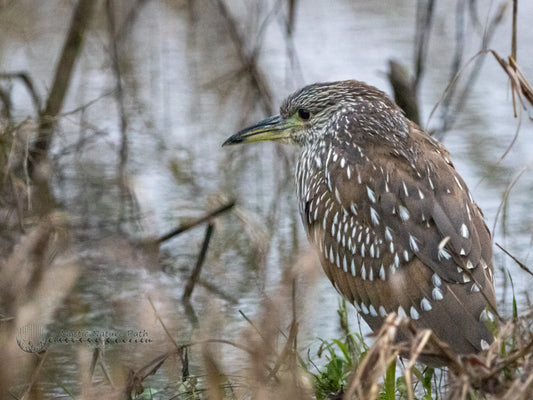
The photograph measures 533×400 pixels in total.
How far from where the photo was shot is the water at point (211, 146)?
634cm

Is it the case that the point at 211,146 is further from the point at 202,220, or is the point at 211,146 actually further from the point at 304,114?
the point at 304,114

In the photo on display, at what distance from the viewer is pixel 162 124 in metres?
8.84

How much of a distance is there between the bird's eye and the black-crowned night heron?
151 millimetres

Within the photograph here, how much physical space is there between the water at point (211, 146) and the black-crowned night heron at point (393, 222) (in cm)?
35

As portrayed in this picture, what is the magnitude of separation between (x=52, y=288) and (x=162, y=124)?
17.9ft

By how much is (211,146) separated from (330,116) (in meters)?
3.09

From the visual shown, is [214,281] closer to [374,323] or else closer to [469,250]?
[374,323]

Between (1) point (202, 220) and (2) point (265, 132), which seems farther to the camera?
(1) point (202, 220)

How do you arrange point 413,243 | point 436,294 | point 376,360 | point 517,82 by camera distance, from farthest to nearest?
point 413,243
point 436,294
point 517,82
point 376,360

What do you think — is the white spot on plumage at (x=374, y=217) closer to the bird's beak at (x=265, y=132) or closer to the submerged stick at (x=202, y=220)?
the bird's beak at (x=265, y=132)

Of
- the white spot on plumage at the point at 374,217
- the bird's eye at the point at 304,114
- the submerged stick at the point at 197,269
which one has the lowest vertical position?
the submerged stick at the point at 197,269

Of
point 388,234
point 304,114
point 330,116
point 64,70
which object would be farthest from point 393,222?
point 64,70

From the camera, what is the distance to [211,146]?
27.9ft

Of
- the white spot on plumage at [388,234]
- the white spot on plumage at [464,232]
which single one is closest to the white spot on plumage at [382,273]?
the white spot on plumage at [388,234]
